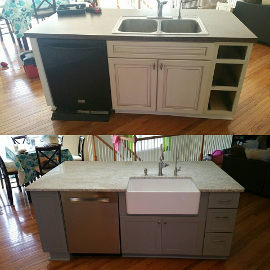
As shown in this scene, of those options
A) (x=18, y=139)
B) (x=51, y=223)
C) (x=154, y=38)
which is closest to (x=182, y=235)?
(x=51, y=223)

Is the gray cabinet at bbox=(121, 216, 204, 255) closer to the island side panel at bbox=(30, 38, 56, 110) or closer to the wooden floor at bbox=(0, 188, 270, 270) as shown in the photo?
the wooden floor at bbox=(0, 188, 270, 270)

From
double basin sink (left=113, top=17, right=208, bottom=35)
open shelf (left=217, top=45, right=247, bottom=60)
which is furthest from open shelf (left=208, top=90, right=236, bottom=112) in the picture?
double basin sink (left=113, top=17, right=208, bottom=35)

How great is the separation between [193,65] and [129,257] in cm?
183

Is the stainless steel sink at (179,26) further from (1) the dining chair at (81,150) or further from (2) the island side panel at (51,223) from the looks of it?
(2) the island side panel at (51,223)

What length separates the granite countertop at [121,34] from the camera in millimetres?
2289

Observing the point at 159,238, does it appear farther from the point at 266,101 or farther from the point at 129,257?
the point at 266,101

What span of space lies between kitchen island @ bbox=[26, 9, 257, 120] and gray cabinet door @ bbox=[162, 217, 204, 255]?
117cm

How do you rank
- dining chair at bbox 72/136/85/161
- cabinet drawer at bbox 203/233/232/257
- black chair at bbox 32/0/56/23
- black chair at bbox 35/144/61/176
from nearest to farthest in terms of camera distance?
cabinet drawer at bbox 203/233/232/257 → black chair at bbox 35/144/61/176 → dining chair at bbox 72/136/85/161 → black chair at bbox 32/0/56/23

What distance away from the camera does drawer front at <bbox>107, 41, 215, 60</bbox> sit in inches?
92.1

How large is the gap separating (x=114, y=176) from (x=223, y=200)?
2.89 ft

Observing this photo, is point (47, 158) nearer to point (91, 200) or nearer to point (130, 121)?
point (130, 121)

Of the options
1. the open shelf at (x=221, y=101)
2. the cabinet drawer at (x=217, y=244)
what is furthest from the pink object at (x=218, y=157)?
the cabinet drawer at (x=217, y=244)

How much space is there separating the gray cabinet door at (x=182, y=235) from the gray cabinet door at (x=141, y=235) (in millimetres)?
59

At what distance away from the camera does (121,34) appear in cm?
236
